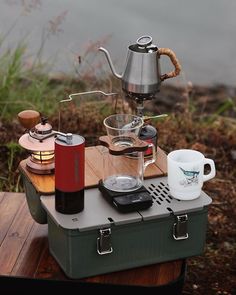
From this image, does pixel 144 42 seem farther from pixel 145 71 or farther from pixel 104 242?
pixel 104 242

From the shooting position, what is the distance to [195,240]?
269 centimetres

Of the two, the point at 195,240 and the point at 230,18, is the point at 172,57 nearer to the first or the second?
the point at 195,240

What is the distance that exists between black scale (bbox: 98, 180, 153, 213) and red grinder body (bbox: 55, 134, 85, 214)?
0.34 feet

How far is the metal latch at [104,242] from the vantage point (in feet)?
8.27

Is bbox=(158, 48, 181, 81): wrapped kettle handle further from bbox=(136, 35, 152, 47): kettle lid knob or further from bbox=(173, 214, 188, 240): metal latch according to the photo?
bbox=(173, 214, 188, 240): metal latch

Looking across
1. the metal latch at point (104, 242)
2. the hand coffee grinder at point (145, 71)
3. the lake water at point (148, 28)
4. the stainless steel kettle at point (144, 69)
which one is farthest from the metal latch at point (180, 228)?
the lake water at point (148, 28)

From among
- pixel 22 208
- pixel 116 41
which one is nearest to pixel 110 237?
pixel 22 208

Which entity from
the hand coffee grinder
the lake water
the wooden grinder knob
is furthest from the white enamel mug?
the lake water

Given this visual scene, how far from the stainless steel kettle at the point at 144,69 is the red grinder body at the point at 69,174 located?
1.50 ft

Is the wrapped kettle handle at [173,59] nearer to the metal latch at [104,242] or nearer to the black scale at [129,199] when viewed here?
the black scale at [129,199]

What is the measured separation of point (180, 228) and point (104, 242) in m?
0.26

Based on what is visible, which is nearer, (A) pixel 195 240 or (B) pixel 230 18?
(A) pixel 195 240

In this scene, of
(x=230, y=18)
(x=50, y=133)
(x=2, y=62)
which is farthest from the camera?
(x=230, y=18)

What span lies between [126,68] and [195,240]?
2.21ft
